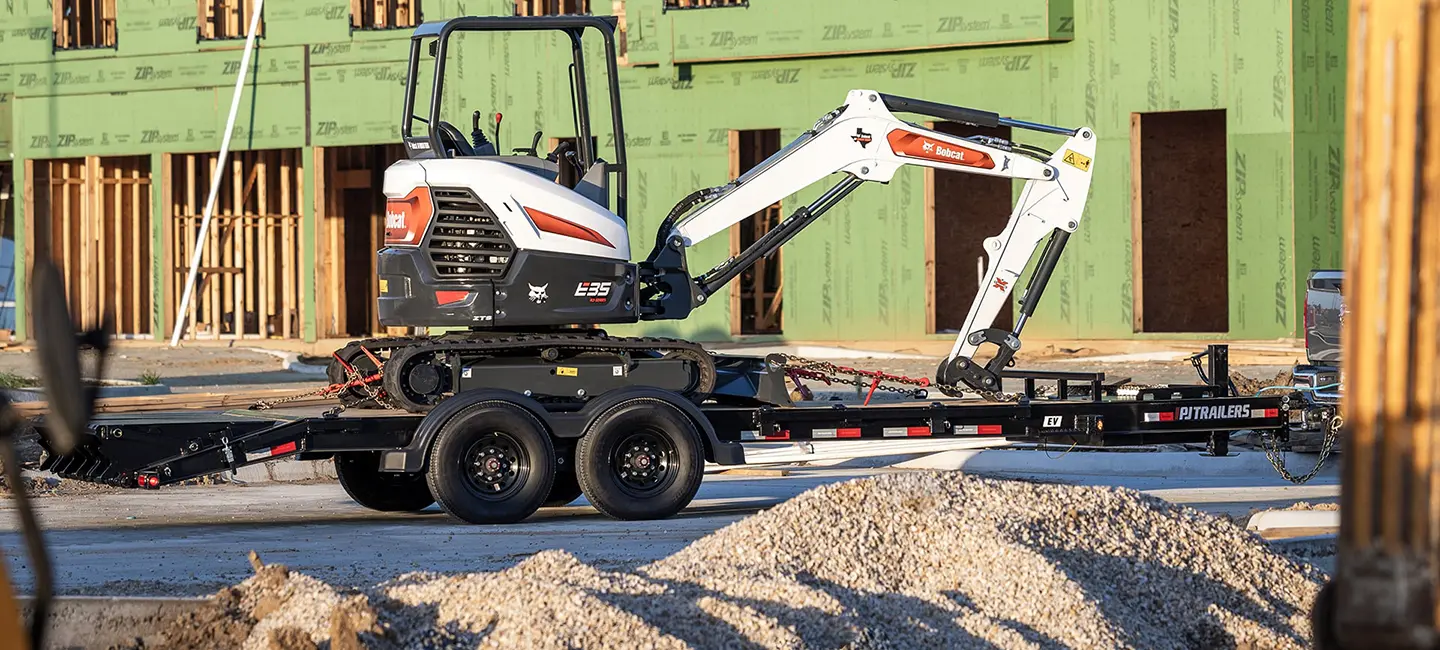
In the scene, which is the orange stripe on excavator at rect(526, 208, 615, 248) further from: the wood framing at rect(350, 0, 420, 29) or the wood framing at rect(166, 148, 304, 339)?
the wood framing at rect(166, 148, 304, 339)

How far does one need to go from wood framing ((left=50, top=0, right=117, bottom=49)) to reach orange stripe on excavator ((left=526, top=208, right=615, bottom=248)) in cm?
2085

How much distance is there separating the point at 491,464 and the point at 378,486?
1806 millimetres

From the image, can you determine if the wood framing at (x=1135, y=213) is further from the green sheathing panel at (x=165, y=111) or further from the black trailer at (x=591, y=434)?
the green sheathing panel at (x=165, y=111)

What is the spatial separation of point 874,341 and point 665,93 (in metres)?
5.04

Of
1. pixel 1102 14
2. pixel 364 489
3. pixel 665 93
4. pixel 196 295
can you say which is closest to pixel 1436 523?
pixel 364 489

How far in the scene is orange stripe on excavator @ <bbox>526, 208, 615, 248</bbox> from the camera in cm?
1164

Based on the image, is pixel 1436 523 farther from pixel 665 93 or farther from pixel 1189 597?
pixel 665 93

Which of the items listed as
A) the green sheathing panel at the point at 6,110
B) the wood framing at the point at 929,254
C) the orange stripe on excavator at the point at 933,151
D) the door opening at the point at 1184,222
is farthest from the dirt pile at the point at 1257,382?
the green sheathing panel at the point at 6,110

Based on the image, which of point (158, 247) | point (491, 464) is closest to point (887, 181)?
point (491, 464)

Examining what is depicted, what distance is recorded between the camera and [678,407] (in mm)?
11461

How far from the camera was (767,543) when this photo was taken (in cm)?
817

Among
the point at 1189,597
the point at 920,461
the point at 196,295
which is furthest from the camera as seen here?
the point at 196,295

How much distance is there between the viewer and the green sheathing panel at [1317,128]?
78.6ft

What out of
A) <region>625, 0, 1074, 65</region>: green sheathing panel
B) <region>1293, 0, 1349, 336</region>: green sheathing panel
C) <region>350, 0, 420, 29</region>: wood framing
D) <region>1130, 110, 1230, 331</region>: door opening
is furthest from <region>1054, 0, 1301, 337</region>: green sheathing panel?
<region>350, 0, 420, 29</region>: wood framing
